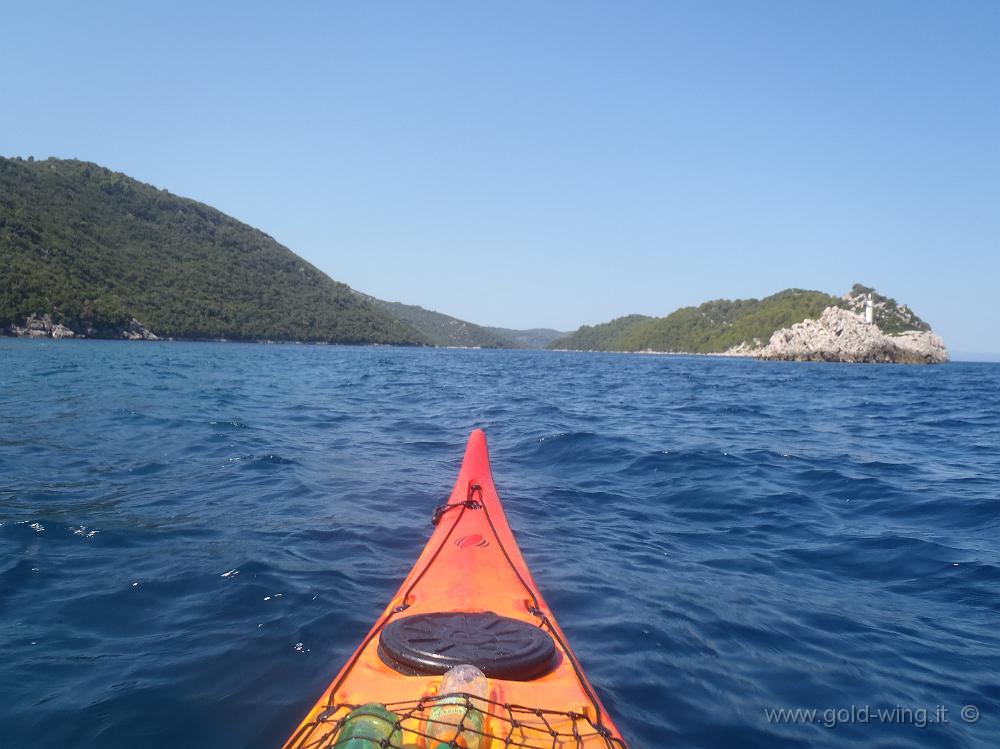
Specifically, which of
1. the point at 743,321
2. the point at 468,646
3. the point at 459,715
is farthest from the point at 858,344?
the point at 459,715

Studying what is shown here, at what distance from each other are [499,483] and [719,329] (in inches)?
6079

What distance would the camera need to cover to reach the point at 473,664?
107 inches

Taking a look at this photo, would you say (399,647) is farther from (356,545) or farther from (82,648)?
(356,545)

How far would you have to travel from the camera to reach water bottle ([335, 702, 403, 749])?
212cm

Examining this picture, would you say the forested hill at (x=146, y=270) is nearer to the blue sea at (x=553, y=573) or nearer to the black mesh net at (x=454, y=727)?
the blue sea at (x=553, y=573)

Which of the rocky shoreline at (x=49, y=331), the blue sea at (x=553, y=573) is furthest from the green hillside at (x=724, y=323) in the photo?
the blue sea at (x=553, y=573)

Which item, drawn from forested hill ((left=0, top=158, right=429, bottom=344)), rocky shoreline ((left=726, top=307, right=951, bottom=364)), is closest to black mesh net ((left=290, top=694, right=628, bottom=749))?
forested hill ((left=0, top=158, right=429, bottom=344))

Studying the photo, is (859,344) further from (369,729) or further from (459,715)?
(369,729)

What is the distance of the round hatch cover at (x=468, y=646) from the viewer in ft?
9.00

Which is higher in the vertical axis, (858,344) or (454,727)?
(858,344)

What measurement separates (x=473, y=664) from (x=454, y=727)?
20.9 inches

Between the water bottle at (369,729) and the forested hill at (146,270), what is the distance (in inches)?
2680

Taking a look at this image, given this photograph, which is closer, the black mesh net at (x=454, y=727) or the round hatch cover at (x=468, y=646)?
the black mesh net at (x=454, y=727)

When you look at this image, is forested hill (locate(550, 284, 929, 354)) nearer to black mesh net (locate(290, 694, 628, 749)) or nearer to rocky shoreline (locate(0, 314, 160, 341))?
rocky shoreline (locate(0, 314, 160, 341))
